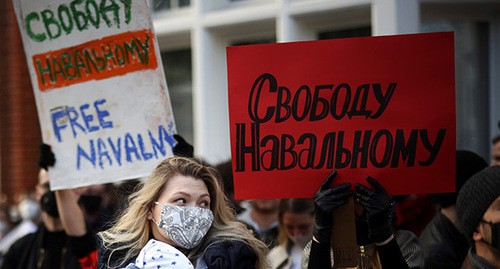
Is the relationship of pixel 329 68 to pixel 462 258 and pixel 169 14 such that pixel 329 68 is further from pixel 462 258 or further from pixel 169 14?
pixel 169 14

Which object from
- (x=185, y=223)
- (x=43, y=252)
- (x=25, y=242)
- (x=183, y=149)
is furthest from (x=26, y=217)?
(x=185, y=223)

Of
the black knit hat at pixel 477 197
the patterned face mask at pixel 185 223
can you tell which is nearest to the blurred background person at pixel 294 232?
the black knit hat at pixel 477 197

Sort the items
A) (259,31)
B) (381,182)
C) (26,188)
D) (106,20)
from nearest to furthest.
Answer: (381,182) → (106,20) → (259,31) → (26,188)

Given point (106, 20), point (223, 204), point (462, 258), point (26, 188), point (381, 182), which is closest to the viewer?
point (381, 182)

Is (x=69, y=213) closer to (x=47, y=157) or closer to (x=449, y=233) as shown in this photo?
(x=47, y=157)

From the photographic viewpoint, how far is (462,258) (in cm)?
546

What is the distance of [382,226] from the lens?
4195mm

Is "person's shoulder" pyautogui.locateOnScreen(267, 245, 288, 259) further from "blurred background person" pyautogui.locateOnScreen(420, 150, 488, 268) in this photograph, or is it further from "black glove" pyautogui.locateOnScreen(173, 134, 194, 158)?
"black glove" pyautogui.locateOnScreen(173, 134, 194, 158)

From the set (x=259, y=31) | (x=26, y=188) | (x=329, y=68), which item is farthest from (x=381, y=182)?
(x=26, y=188)

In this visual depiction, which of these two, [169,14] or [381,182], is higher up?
[169,14]

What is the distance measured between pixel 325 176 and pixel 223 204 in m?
0.50

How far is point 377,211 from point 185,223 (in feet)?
2.60

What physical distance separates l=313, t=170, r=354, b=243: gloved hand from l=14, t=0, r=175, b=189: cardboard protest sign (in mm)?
1634

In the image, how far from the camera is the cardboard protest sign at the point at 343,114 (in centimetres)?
442
